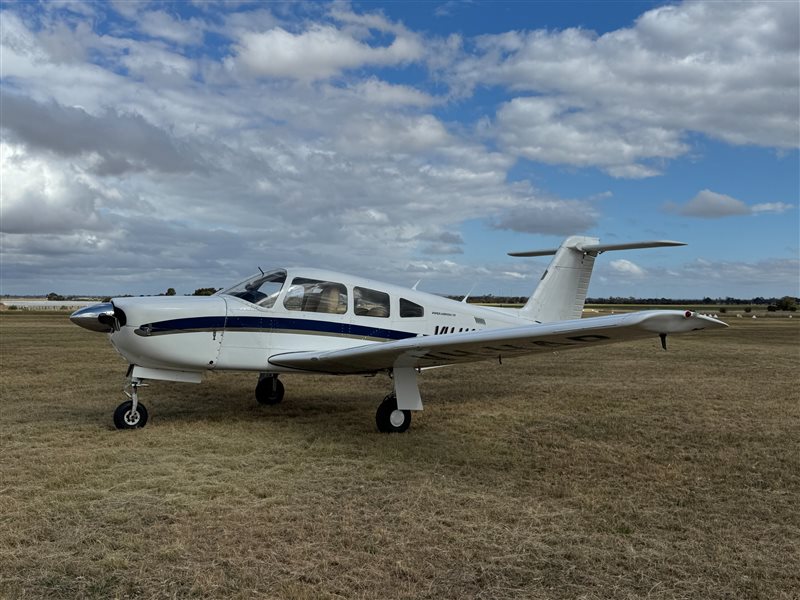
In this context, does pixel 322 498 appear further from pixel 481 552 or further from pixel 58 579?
pixel 58 579

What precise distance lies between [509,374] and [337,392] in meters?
4.46

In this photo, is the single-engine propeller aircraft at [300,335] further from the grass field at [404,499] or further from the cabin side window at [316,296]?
the grass field at [404,499]

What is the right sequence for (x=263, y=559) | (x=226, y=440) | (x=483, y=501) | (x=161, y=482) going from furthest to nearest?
(x=226, y=440), (x=161, y=482), (x=483, y=501), (x=263, y=559)

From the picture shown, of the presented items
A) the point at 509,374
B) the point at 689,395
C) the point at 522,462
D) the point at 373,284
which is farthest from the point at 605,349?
the point at 522,462

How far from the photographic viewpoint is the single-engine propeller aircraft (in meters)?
6.77

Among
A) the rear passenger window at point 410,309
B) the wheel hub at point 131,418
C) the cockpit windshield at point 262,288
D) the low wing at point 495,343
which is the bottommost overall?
the wheel hub at point 131,418

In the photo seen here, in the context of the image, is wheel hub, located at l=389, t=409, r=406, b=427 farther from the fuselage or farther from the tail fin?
the tail fin

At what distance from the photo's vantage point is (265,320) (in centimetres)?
770

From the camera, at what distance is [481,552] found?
3754 mm

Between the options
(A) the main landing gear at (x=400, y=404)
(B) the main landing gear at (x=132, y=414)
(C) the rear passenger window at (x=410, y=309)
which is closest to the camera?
(B) the main landing gear at (x=132, y=414)

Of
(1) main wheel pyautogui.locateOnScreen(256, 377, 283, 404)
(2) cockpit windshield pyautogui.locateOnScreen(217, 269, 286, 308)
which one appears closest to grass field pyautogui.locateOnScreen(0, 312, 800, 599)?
(1) main wheel pyautogui.locateOnScreen(256, 377, 283, 404)

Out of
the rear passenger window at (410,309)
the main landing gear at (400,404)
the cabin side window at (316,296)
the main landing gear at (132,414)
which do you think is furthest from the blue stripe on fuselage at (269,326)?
the main landing gear at (400,404)

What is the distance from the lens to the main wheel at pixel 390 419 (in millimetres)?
7391

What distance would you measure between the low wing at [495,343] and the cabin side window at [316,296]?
66cm
